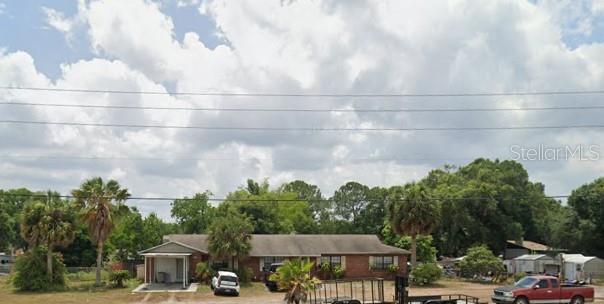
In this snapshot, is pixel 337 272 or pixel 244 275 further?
pixel 337 272

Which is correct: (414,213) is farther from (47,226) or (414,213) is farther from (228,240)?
(47,226)

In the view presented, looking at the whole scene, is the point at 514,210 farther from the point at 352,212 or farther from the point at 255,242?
the point at 255,242

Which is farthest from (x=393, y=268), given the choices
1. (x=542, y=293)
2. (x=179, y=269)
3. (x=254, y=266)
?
(x=542, y=293)

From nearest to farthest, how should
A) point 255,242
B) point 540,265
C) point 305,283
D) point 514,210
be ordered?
1. point 305,283
2. point 255,242
3. point 540,265
4. point 514,210

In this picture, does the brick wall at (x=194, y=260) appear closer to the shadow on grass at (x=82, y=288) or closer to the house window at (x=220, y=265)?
the house window at (x=220, y=265)

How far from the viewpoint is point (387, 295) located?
41156 mm

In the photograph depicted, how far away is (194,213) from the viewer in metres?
85.9

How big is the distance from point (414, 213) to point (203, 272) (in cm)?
1693

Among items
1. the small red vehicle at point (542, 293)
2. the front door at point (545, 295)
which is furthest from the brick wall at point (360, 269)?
the front door at point (545, 295)

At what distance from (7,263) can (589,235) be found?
70.3 meters

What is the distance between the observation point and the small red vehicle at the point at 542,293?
32.0 metres

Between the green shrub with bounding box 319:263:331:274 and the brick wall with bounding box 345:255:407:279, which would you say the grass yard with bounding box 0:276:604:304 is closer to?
the brick wall with bounding box 345:255:407:279

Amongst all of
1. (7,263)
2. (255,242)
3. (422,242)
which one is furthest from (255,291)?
(7,263)

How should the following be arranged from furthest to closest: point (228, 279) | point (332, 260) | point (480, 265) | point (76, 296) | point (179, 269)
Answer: point (480, 265)
point (332, 260)
point (179, 269)
point (228, 279)
point (76, 296)
